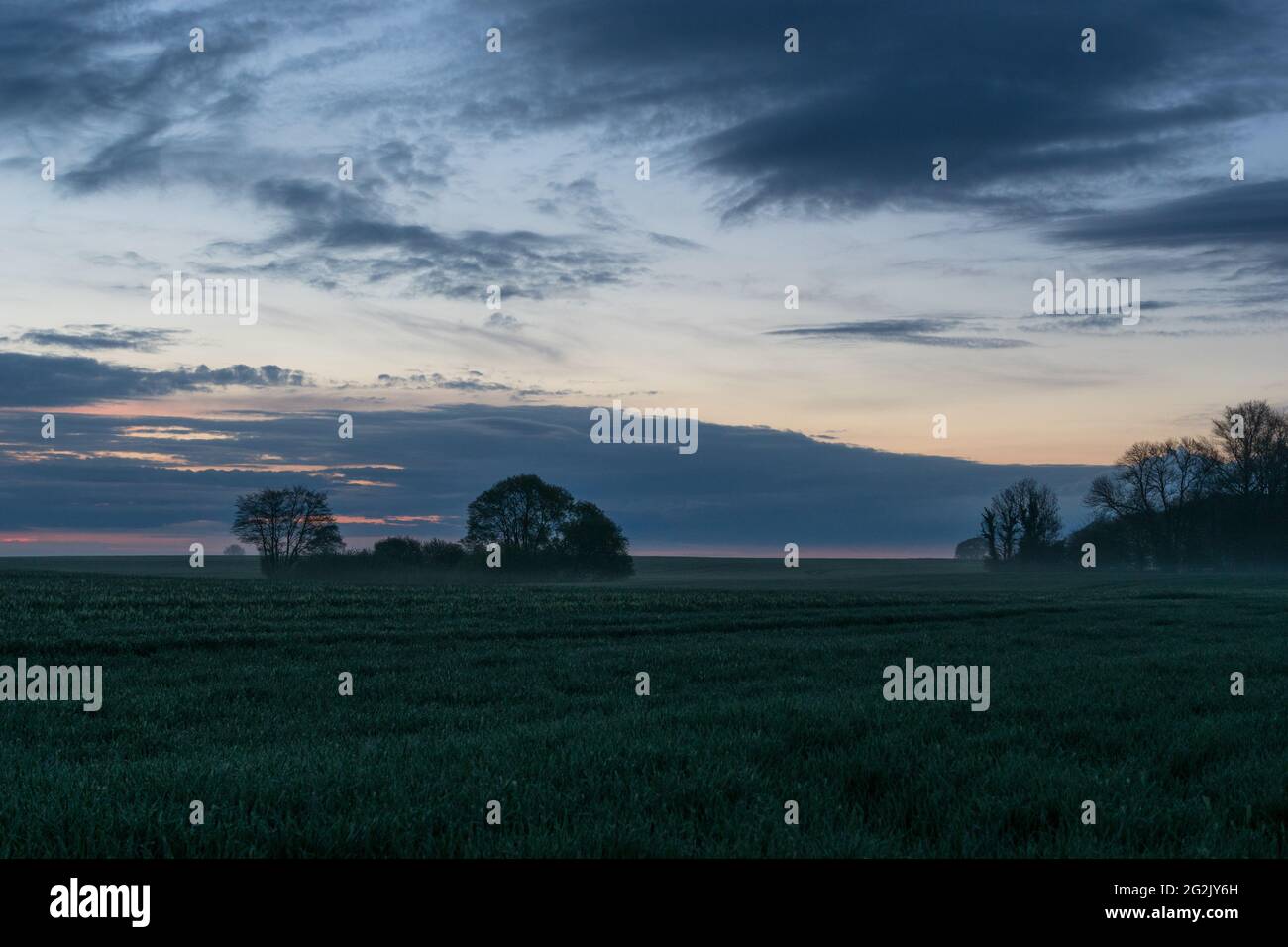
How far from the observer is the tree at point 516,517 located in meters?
84.6

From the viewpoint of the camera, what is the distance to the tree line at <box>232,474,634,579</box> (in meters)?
82.7

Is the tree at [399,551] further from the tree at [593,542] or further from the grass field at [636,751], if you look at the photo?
the grass field at [636,751]

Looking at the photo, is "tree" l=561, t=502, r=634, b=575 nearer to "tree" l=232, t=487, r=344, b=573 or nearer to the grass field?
"tree" l=232, t=487, r=344, b=573

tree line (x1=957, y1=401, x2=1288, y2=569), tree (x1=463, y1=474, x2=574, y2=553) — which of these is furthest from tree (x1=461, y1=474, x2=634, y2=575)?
tree line (x1=957, y1=401, x2=1288, y2=569)

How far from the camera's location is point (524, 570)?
3201 inches

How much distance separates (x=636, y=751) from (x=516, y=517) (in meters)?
78.1

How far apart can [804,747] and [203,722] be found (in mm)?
8460

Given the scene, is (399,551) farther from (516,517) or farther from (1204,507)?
(1204,507)

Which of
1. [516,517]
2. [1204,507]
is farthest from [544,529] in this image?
[1204,507]

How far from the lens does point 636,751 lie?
28.2 ft

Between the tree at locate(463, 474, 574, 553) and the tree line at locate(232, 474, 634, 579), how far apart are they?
92mm

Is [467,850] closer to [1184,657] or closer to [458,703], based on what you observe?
[458,703]
